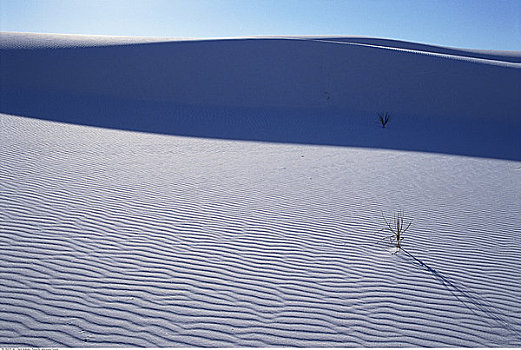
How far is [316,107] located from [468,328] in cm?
1620

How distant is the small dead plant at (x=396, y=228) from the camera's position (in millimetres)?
4883

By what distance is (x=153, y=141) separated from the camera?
35.9 ft

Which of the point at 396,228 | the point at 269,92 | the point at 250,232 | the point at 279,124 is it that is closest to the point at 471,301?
the point at 396,228

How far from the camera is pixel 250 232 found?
500 centimetres

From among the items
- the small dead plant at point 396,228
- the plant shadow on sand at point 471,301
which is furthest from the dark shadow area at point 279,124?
the plant shadow on sand at point 471,301

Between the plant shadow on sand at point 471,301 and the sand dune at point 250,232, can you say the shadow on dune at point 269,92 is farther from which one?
the plant shadow on sand at point 471,301

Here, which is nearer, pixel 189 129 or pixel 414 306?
pixel 414 306

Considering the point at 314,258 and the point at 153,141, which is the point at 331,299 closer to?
the point at 314,258

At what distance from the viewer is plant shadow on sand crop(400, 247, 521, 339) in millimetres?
3340

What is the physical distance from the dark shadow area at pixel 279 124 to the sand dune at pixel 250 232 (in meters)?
0.16

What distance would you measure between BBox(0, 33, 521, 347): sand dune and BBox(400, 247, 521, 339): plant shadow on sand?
0.02 meters

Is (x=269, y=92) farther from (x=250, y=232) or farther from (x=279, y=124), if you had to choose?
(x=250, y=232)

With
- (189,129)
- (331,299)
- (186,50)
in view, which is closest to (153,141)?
(189,129)

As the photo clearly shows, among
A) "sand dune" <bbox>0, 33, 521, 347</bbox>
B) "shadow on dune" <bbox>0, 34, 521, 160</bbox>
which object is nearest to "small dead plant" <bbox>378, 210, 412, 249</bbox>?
"sand dune" <bbox>0, 33, 521, 347</bbox>
